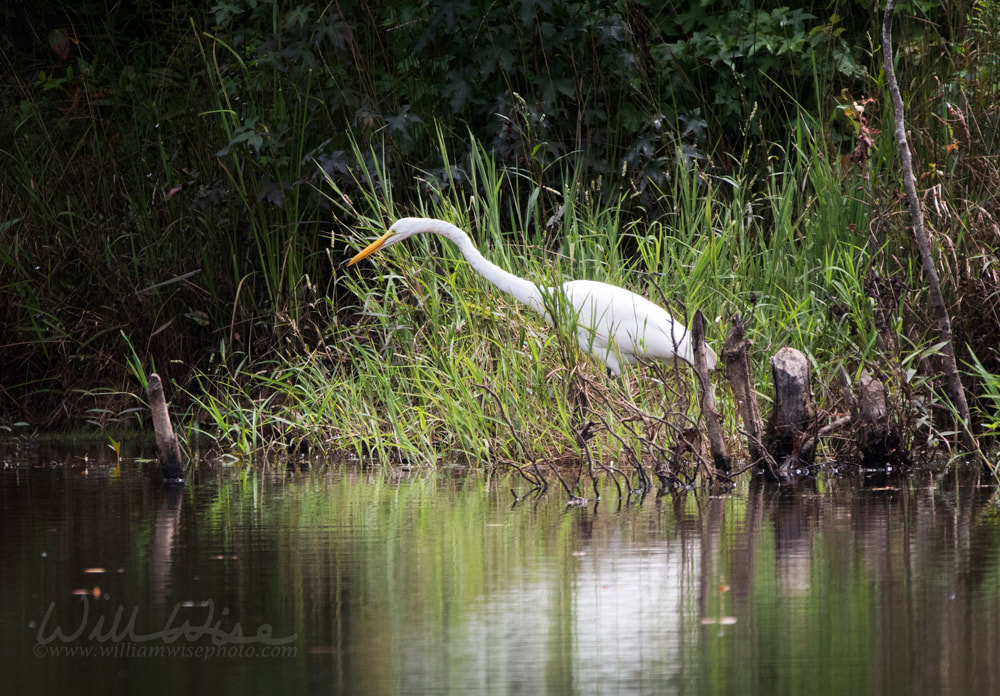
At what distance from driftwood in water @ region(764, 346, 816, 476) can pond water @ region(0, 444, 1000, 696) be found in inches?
12.3

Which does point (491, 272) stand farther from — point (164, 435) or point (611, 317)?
point (164, 435)

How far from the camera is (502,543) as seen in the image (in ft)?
15.0

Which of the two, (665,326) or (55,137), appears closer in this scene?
(665,326)

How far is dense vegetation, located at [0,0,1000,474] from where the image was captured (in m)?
6.76

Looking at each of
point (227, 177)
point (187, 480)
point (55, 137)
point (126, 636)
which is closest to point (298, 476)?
point (187, 480)

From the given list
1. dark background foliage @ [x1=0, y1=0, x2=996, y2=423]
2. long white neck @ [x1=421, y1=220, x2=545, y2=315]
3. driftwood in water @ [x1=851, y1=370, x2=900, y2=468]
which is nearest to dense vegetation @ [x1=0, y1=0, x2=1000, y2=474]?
dark background foliage @ [x1=0, y1=0, x2=996, y2=423]

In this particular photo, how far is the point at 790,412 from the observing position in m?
6.02

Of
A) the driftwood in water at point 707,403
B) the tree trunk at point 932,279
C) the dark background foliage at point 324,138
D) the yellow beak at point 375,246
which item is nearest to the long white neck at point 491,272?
the yellow beak at point 375,246

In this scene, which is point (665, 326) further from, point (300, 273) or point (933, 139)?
point (300, 273)

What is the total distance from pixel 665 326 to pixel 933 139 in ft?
5.01

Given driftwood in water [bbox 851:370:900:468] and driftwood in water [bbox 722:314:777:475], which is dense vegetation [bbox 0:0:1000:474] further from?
driftwood in water [bbox 722:314:777:475]

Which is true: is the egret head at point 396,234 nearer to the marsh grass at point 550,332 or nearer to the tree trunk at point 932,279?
the marsh grass at point 550,332

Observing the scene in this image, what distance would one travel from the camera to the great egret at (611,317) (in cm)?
698

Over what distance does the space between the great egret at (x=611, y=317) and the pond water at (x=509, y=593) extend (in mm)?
1349
